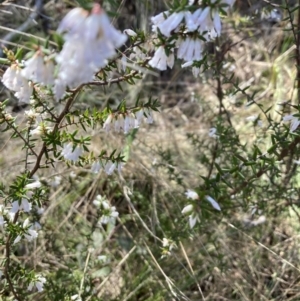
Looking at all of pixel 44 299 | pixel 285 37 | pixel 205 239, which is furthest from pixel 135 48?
pixel 285 37

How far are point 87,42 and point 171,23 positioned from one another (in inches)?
16.1

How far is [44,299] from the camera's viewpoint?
2824 millimetres

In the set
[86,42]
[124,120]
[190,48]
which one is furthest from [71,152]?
[86,42]

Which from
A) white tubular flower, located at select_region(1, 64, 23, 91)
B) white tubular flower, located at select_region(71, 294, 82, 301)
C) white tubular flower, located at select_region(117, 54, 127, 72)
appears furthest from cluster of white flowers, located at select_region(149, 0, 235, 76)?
white tubular flower, located at select_region(71, 294, 82, 301)

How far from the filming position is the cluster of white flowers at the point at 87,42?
1.09 m

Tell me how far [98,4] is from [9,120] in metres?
0.88

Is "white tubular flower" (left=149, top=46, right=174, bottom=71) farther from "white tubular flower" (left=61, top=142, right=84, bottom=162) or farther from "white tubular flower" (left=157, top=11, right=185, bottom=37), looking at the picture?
"white tubular flower" (left=61, top=142, right=84, bottom=162)

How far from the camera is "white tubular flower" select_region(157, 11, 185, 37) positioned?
1.42 m

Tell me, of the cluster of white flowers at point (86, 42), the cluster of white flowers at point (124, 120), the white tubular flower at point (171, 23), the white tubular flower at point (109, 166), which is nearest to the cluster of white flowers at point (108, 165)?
the white tubular flower at point (109, 166)

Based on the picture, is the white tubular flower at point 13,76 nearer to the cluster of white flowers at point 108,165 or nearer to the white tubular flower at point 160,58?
the white tubular flower at point 160,58

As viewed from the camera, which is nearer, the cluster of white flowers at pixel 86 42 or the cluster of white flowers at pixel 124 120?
the cluster of white flowers at pixel 86 42

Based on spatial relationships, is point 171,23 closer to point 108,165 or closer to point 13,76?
point 13,76

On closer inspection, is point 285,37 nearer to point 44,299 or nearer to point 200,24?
point 44,299

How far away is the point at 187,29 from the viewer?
155cm
